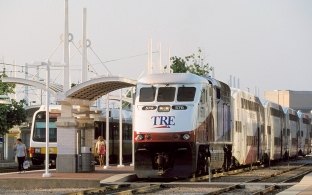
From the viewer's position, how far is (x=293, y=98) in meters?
175

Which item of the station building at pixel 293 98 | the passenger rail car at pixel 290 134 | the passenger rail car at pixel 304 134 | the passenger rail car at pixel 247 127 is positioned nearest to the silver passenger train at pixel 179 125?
the passenger rail car at pixel 247 127

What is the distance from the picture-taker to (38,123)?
1718 inches

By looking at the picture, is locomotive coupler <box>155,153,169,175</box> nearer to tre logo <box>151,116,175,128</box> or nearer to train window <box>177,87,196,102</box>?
tre logo <box>151,116,175,128</box>

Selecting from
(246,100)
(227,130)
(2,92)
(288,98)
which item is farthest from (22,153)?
(288,98)

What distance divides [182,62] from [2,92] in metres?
18.8

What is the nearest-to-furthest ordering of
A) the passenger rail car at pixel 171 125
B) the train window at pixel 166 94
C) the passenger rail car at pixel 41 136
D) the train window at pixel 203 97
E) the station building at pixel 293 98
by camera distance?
the passenger rail car at pixel 171 125 → the train window at pixel 166 94 → the train window at pixel 203 97 → the passenger rail car at pixel 41 136 → the station building at pixel 293 98

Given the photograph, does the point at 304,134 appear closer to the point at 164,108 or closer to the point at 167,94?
the point at 167,94

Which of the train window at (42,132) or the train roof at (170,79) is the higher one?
the train roof at (170,79)

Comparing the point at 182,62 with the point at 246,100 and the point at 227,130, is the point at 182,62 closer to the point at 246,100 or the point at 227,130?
the point at 246,100

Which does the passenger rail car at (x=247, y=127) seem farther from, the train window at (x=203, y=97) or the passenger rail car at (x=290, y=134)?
the passenger rail car at (x=290, y=134)

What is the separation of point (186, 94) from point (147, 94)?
4.34ft

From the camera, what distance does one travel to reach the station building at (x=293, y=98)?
6747 inches

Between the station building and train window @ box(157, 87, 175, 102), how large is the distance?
143 meters

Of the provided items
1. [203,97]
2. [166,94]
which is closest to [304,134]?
[203,97]
